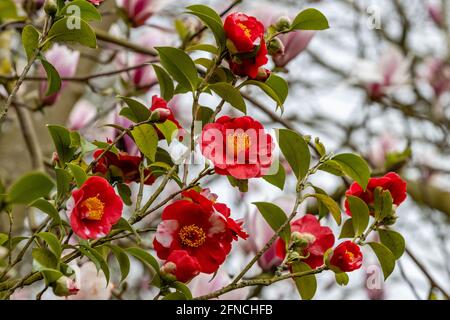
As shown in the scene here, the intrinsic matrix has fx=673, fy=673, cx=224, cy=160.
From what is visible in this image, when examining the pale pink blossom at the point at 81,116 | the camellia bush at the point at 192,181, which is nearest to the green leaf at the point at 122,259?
the camellia bush at the point at 192,181

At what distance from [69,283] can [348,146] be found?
4.39 feet

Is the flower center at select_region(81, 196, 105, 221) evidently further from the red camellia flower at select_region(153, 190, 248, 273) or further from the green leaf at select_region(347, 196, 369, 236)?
the green leaf at select_region(347, 196, 369, 236)

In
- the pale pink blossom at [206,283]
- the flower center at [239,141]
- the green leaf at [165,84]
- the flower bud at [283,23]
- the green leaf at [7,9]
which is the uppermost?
the green leaf at [7,9]

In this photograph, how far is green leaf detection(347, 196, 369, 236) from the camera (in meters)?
0.67

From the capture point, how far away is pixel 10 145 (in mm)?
1653

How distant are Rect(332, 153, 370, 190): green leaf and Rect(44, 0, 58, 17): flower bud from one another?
0.30 metres

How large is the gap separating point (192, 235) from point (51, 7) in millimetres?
239

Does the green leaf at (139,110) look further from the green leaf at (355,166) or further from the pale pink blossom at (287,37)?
the pale pink blossom at (287,37)

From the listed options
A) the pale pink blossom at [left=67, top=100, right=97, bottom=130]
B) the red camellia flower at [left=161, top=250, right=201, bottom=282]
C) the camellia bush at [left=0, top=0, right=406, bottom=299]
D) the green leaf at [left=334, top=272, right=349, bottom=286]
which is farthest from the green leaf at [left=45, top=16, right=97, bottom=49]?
the pale pink blossom at [left=67, top=100, right=97, bottom=130]

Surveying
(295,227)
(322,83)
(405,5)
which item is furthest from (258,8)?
(405,5)

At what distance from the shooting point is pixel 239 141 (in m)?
0.60

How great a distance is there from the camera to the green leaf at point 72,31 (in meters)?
0.60

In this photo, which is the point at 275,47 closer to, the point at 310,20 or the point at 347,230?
the point at 310,20

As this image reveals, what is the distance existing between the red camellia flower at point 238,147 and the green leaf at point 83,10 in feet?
0.50
